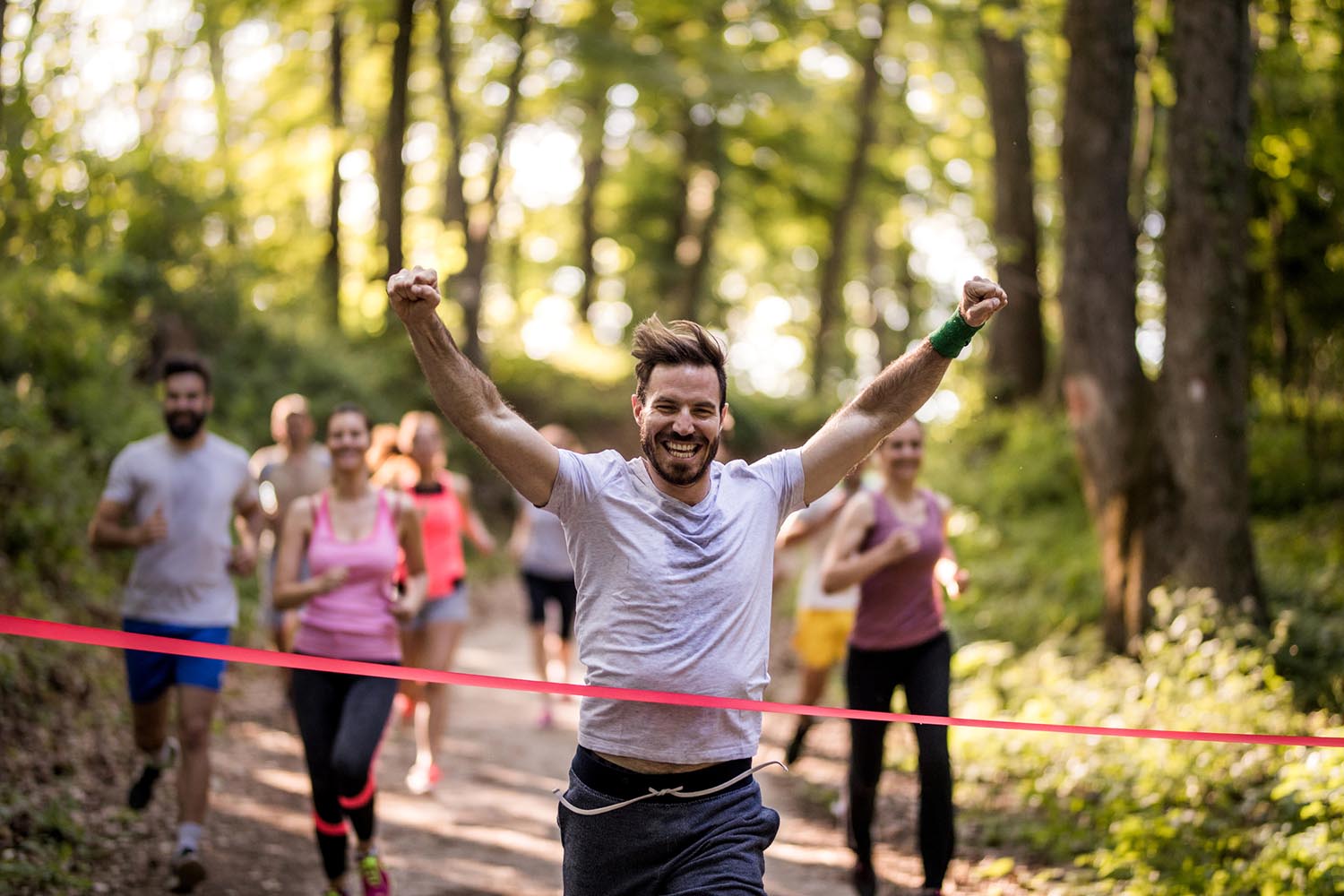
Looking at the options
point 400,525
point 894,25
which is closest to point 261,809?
point 400,525

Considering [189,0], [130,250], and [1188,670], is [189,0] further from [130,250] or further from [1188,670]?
[1188,670]

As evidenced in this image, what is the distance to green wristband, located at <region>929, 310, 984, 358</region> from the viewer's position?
14.0ft

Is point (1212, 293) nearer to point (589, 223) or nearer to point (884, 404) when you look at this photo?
point (884, 404)

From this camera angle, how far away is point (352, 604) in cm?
659

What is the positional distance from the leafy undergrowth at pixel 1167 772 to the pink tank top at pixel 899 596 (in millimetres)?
1527

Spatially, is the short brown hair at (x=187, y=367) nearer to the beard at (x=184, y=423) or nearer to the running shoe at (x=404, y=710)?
the beard at (x=184, y=423)

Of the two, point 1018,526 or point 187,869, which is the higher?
point 1018,526

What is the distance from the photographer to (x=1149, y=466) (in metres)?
10.1

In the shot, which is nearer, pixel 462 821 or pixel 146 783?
pixel 146 783

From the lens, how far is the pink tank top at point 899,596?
668 centimetres

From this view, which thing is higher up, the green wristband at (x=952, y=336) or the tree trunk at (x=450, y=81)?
the tree trunk at (x=450, y=81)

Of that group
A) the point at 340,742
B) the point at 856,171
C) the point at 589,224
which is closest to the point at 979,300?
the point at 340,742

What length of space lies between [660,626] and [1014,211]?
17646 mm

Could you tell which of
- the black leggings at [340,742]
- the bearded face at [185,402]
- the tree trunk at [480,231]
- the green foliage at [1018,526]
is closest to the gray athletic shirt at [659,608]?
the black leggings at [340,742]
